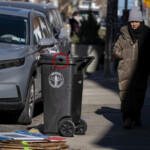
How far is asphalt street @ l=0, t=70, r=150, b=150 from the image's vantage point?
7473mm

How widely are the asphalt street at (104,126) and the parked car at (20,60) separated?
1.37 feet

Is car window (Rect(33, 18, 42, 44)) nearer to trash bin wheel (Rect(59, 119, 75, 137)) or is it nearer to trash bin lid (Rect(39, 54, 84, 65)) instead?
trash bin lid (Rect(39, 54, 84, 65))

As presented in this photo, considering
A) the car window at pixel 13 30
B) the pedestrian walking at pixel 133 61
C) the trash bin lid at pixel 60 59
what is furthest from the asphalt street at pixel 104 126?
the car window at pixel 13 30

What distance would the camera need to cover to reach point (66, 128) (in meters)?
7.86

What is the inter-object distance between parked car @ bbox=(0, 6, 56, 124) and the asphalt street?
42 centimetres

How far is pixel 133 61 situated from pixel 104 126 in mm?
1104

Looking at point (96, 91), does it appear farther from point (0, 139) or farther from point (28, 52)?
point (0, 139)

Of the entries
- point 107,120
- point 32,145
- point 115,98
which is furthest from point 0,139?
point 115,98

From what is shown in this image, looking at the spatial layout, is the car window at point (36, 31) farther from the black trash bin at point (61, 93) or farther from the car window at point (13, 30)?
the black trash bin at point (61, 93)

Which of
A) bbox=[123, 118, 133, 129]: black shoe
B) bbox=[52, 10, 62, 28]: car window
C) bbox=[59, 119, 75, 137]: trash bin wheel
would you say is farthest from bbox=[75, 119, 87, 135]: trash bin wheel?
bbox=[52, 10, 62, 28]: car window

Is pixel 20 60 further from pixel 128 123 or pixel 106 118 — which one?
pixel 106 118

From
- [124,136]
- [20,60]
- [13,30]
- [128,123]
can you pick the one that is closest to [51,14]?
[13,30]

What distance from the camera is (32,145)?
244 inches

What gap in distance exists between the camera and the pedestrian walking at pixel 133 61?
28.2 feet
